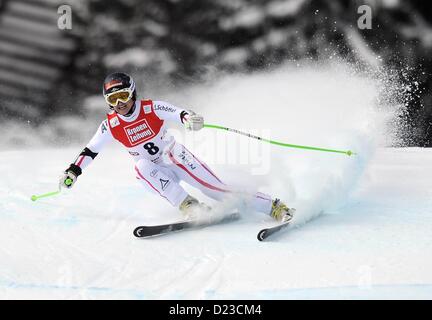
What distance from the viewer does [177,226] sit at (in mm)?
3104

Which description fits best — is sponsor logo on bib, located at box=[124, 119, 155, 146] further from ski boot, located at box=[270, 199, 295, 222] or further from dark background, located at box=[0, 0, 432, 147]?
dark background, located at box=[0, 0, 432, 147]

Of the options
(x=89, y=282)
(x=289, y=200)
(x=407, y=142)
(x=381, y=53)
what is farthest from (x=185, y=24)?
(x=89, y=282)

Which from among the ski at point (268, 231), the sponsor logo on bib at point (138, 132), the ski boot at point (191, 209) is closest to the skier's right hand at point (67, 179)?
the sponsor logo on bib at point (138, 132)

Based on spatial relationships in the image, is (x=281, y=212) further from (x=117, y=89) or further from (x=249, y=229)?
(x=117, y=89)

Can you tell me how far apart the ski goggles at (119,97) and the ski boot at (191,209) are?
2.45ft

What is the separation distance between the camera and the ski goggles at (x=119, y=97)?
3102 millimetres

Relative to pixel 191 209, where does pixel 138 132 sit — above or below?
above

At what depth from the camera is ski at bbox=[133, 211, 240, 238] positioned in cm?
301

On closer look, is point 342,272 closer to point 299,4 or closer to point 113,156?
point 113,156

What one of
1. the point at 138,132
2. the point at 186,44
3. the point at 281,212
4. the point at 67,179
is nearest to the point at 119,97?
the point at 138,132

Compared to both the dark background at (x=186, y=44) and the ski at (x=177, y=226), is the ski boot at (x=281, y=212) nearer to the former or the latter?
the ski at (x=177, y=226)

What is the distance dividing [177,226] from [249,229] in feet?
1.45

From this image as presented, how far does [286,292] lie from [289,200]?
5.17 feet

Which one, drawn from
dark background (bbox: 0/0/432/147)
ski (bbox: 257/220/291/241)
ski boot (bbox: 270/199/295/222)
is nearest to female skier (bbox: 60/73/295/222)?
ski boot (bbox: 270/199/295/222)
